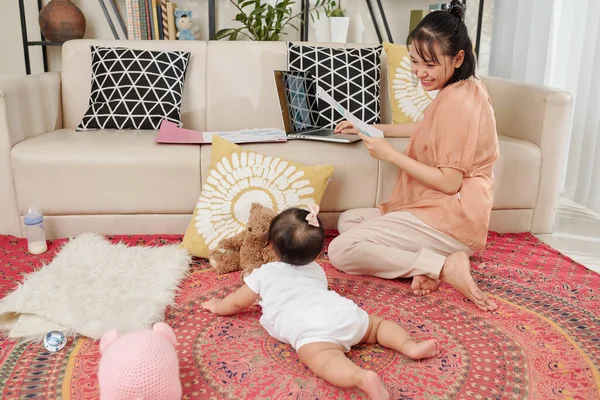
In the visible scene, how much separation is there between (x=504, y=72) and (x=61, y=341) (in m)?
2.79

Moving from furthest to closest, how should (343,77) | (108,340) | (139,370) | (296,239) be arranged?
(343,77), (296,239), (108,340), (139,370)

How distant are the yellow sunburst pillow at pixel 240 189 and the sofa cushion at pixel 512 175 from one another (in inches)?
9.8

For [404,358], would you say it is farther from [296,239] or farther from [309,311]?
[296,239]

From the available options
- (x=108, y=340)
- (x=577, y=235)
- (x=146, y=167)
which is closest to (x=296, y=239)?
(x=108, y=340)

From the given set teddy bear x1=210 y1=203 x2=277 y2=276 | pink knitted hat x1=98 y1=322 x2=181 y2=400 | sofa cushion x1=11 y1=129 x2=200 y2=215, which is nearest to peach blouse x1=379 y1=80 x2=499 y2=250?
teddy bear x1=210 y1=203 x2=277 y2=276

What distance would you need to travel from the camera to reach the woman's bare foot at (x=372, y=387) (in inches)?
40.5

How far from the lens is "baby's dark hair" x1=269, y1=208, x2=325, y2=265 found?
1260 millimetres

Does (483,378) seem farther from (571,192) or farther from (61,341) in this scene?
(571,192)

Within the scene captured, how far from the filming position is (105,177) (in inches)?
72.9

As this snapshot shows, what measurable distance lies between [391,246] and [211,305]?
0.57 m

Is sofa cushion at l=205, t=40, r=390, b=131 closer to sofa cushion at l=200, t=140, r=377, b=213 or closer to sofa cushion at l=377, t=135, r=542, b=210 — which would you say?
sofa cushion at l=200, t=140, r=377, b=213

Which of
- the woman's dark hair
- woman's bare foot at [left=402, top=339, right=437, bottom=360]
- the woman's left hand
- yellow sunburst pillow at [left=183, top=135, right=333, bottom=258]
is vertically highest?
the woman's dark hair

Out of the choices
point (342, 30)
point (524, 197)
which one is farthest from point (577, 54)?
point (342, 30)

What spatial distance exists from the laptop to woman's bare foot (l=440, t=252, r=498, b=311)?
0.74m
